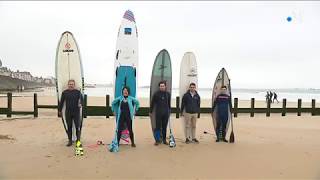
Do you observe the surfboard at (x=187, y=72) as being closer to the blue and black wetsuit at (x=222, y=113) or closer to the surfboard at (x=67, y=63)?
the blue and black wetsuit at (x=222, y=113)

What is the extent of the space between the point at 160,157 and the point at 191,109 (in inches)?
72.8

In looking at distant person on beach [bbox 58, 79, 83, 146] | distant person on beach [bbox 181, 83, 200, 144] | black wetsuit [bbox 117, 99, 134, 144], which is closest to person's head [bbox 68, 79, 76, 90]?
distant person on beach [bbox 58, 79, 83, 146]

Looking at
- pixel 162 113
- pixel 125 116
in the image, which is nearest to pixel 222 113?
pixel 162 113

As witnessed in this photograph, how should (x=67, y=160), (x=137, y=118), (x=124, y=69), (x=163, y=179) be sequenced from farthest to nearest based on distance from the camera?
1. (x=137, y=118)
2. (x=124, y=69)
3. (x=67, y=160)
4. (x=163, y=179)

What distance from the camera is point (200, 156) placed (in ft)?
21.8

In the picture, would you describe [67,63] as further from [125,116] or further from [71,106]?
[125,116]

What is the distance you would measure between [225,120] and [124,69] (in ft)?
8.85

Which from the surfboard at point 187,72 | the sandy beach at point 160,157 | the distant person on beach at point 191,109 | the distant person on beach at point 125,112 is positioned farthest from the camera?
the surfboard at point 187,72

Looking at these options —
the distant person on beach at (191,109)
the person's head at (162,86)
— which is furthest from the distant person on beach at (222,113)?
the person's head at (162,86)

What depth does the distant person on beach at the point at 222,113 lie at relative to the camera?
838cm

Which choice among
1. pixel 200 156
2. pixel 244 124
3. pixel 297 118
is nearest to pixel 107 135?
pixel 200 156

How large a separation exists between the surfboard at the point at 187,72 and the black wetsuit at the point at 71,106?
2637mm

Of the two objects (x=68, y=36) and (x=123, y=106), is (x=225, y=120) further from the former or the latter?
(x=68, y=36)

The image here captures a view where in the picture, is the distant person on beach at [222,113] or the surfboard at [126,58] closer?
the surfboard at [126,58]
